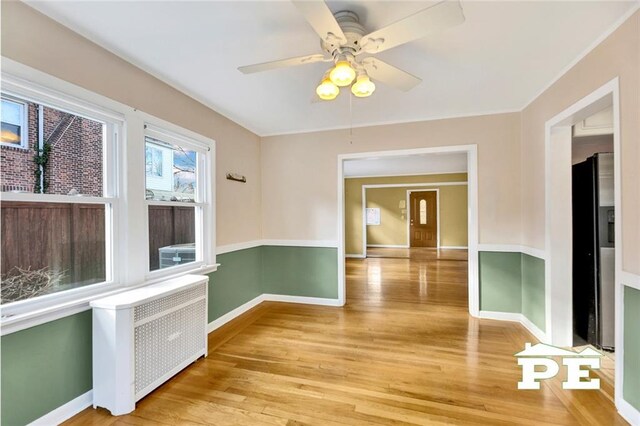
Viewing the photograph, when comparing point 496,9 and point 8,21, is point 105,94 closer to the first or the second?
point 8,21

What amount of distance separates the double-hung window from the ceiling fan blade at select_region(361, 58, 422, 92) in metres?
1.85

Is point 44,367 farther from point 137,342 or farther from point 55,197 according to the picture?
point 55,197

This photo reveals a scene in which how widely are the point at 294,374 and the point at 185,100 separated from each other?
105 inches

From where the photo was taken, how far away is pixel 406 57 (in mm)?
2061

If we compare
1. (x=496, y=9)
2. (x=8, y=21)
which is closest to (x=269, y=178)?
(x=8, y=21)

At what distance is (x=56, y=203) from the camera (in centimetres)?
173

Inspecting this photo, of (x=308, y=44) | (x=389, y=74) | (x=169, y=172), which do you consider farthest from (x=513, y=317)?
(x=169, y=172)

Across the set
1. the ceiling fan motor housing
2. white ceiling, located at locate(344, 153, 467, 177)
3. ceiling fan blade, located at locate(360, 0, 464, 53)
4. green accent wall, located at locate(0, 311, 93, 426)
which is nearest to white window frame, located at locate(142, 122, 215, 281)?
green accent wall, located at locate(0, 311, 93, 426)

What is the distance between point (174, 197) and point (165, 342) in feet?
4.22

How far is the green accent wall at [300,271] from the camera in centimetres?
383

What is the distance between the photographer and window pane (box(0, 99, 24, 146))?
1.50m

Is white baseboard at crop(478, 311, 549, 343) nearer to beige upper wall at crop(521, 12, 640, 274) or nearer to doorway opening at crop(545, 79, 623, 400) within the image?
doorway opening at crop(545, 79, 623, 400)

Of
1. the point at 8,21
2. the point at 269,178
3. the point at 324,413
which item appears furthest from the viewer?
the point at 269,178

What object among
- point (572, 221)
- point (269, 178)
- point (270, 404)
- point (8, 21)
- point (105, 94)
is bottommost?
point (270, 404)
